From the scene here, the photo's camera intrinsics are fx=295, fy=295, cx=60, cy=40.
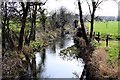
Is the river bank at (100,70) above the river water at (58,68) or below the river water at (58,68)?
above

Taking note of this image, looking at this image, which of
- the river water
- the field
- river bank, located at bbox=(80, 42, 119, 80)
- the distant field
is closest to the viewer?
river bank, located at bbox=(80, 42, 119, 80)

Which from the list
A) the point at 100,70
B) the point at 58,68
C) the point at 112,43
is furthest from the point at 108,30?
the point at 100,70

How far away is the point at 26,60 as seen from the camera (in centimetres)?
1806

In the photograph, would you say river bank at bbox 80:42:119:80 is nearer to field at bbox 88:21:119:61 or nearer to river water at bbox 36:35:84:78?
field at bbox 88:21:119:61

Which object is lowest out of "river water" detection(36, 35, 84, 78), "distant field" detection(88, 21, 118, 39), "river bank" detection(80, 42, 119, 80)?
"river water" detection(36, 35, 84, 78)

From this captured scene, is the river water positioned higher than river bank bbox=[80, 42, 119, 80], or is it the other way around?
river bank bbox=[80, 42, 119, 80]

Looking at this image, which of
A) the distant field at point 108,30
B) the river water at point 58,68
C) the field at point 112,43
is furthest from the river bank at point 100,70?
the distant field at point 108,30

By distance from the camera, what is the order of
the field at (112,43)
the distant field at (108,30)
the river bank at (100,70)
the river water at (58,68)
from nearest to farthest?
the river bank at (100,70) < the river water at (58,68) < the field at (112,43) < the distant field at (108,30)

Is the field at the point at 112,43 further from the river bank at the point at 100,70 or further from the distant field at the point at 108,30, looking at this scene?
the river bank at the point at 100,70

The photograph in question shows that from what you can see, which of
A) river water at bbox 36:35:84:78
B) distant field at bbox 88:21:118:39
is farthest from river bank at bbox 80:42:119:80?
distant field at bbox 88:21:118:39

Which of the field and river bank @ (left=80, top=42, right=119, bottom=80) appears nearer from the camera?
river bank @ (left=80, top=42, right=119, bottom=80)

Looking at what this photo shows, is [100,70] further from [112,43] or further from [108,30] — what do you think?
[108,30]

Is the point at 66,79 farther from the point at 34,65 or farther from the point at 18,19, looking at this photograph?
the point at 18,19

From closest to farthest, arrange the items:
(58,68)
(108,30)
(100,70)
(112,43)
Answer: (100,70) → (58,68) → (112,43) → (108,30)
